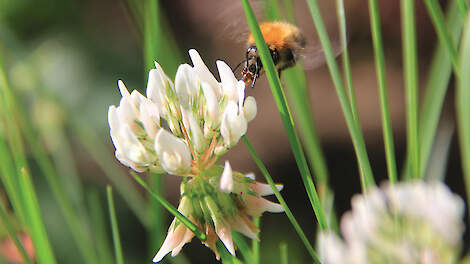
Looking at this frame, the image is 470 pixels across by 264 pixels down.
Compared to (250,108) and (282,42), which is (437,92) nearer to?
(282,42)

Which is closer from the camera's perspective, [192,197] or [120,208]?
[192,197]

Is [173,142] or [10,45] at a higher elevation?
[10,45]

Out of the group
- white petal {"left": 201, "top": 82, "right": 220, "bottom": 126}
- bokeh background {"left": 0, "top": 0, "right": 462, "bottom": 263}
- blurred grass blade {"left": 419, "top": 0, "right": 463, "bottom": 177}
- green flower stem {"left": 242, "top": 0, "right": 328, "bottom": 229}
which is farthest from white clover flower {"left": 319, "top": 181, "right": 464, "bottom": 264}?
bokeh background {"left": 0, "top": 0, "right": 462, "bottom": 263}

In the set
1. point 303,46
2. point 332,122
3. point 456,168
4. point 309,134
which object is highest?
point 303,46

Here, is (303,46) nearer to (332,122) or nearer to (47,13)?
(332,122)

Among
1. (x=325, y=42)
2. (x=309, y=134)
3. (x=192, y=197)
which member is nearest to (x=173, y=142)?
→ (x=192, y=197)

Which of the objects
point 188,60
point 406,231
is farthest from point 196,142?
point 188,60

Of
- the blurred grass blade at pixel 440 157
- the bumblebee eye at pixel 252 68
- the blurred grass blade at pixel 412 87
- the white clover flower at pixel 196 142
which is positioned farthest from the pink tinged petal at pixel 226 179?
the blurred grass blade at pixel 440 157
